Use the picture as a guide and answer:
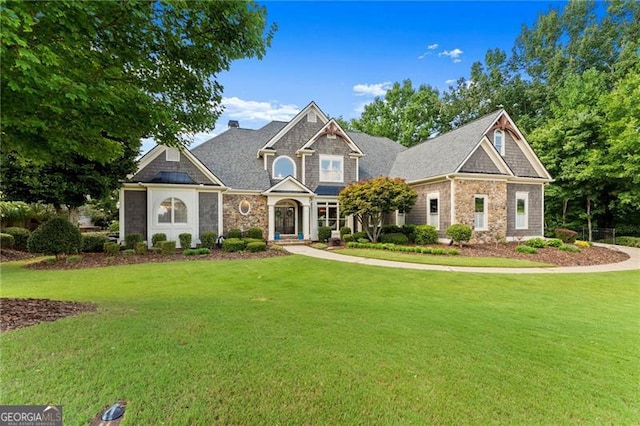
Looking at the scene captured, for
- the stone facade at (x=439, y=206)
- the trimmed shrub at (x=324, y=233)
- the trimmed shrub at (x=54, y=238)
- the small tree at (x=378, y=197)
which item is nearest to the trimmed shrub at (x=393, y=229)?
the stone facade at (x=439, y=206)

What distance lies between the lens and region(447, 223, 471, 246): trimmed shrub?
1546 cm

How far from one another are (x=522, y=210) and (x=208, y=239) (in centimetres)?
1933

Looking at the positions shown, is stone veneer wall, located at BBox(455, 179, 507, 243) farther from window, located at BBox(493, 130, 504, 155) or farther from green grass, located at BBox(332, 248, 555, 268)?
green grass, located at BBox(332, 248, 555, 268)

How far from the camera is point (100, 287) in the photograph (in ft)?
26.2

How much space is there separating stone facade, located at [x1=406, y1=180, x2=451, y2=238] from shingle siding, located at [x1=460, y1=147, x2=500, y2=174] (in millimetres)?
1499

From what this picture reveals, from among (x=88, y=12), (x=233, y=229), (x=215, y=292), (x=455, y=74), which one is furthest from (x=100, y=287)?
(x=455, y=74)

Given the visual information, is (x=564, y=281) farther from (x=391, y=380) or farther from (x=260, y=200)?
(x=260, y=200)

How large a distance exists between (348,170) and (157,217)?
1252cm

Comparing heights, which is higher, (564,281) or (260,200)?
(260,200)

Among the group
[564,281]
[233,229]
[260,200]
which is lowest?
[564,281]

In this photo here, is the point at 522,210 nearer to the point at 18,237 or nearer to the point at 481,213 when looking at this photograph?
the point at 481,213

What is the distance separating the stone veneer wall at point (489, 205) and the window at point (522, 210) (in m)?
1.96

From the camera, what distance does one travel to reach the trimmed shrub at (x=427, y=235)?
16734mm

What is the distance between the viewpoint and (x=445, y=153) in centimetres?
1861
